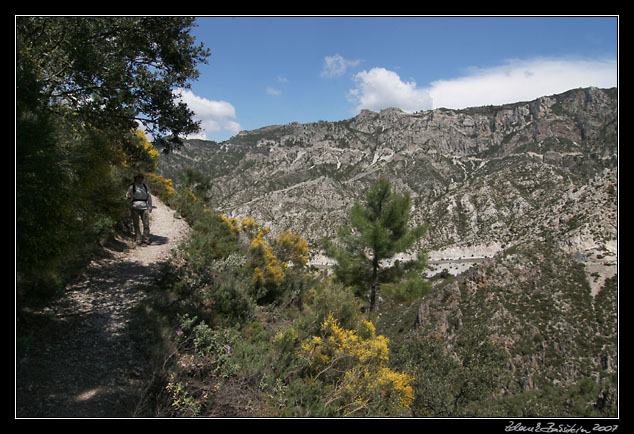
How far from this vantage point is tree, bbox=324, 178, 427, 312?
41.2 feet

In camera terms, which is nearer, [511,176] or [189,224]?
[189,224]

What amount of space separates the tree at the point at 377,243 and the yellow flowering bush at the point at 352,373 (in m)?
7.01

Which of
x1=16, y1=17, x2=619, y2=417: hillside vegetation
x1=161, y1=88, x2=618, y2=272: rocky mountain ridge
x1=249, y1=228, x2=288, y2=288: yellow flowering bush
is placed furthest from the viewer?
x1=161, y1=88, x2=618, y2=272: rocky mountain ridge

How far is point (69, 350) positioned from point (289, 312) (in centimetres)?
423

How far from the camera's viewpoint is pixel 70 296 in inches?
209

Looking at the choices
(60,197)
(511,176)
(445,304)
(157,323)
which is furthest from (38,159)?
(511,176)

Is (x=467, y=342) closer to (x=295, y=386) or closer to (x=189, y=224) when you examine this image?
(x=295, y=386)

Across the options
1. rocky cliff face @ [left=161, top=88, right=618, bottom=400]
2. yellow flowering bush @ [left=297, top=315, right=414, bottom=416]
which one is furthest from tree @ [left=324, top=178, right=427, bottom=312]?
yellow flowering bush @ [left=297, top=315, right=414, bottom=416]

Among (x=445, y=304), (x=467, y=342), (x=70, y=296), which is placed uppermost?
(x=70, y=296)

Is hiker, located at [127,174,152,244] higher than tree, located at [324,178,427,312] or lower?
higher

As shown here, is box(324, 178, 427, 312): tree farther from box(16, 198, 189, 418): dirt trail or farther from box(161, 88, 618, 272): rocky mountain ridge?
box(161, 88, 618, 272): rocky mountain ridge

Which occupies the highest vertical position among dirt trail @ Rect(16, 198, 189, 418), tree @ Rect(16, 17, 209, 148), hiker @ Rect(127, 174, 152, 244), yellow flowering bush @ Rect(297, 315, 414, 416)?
tree @ Rect(16, 17, 209, 148)

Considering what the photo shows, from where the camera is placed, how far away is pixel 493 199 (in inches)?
2896

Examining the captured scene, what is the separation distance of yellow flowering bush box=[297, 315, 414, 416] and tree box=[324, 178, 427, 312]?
7.01 metres
